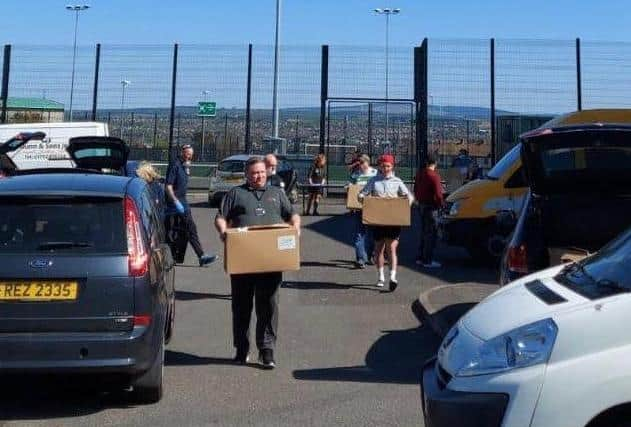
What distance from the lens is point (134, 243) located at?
20.8ft

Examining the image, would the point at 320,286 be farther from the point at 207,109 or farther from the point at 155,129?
the point at 155,129

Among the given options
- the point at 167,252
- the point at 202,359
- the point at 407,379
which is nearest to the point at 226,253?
the point at 167,252

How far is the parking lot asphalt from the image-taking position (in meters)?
6.34

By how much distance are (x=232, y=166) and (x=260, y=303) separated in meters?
18.2

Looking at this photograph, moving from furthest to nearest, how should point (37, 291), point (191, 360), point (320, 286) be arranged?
1. point (320, 286)
2. point (191, 360)
3. point (37, 291)

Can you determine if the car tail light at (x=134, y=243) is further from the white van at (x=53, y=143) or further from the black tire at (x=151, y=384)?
the white van at (x=53, y=143)

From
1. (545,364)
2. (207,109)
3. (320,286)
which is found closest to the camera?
(545,364)

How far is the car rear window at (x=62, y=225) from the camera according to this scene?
246 inches

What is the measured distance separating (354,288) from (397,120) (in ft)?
54.3

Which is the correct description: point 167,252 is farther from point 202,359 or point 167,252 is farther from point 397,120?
point 397,120

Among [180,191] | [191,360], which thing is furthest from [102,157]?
[191,360]

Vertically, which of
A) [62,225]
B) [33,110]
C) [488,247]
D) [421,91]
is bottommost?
[488,247]

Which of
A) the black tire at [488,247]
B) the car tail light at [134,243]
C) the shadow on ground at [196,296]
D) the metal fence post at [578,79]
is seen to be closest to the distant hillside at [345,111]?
the metal fence post at [578,79]

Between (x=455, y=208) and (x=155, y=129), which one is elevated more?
(x=155, y=129)
